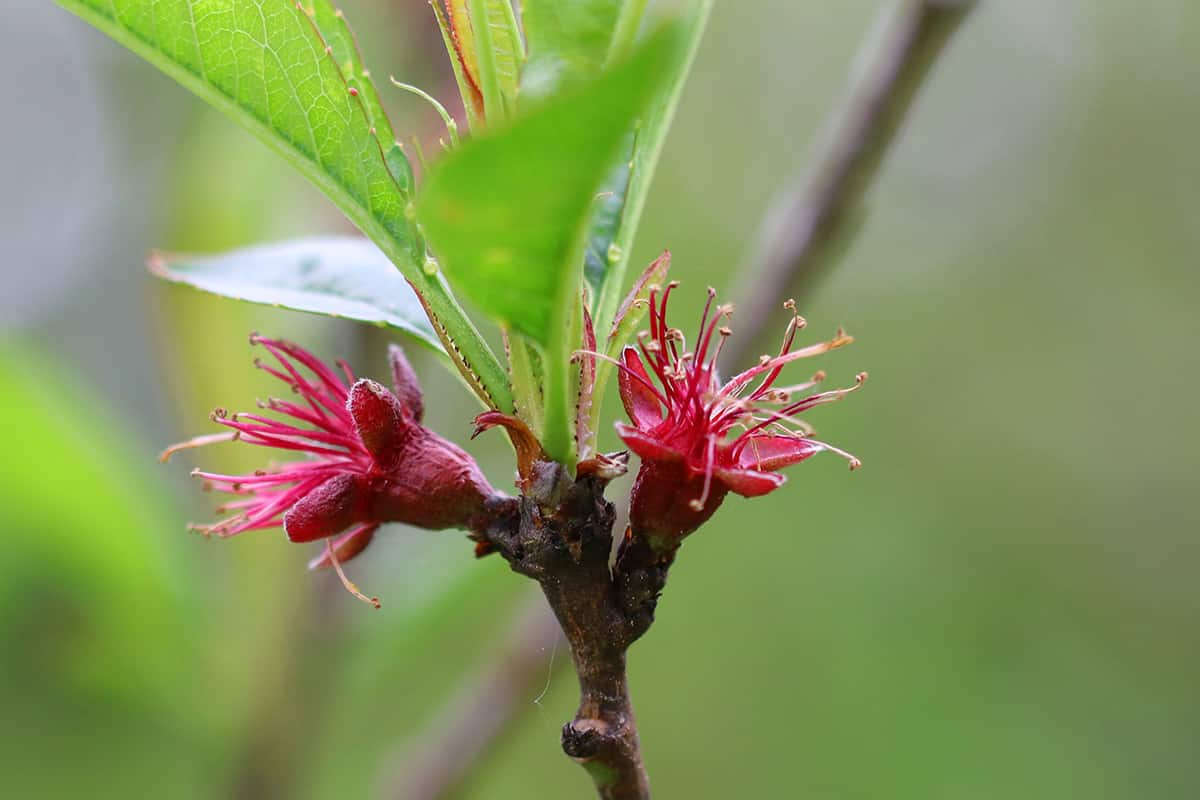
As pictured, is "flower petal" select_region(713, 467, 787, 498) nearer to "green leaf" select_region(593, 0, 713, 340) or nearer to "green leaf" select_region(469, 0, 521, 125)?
"green leaf" select_region(593, 0, 713, 340)

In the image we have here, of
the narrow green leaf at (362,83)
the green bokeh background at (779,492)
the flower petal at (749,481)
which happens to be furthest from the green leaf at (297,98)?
the green bokeh background at (779,492)

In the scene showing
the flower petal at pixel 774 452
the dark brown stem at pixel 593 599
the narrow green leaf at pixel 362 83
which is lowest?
the dark brown stem at pixel 593 599

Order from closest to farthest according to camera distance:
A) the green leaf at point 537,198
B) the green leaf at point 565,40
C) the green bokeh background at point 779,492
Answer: the green leaf at point 537,198 < the green leaf at point 565,40 < the green bokeh background at point 779,492

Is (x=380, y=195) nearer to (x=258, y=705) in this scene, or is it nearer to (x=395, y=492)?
(x=395, y=492)

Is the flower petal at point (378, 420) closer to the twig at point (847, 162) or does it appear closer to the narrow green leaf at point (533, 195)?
the narrow green leaf at point (533, 195)

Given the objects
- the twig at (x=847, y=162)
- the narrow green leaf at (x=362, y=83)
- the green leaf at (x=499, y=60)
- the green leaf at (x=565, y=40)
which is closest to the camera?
the green leaf at (x=565, y=40)
